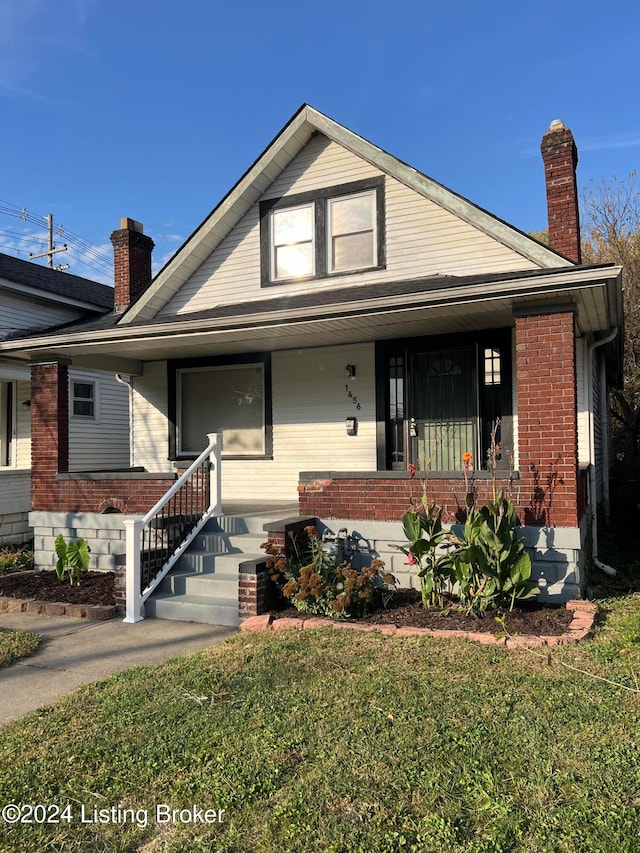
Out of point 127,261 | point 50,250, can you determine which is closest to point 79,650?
point 127,261

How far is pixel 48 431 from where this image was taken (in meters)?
9.51

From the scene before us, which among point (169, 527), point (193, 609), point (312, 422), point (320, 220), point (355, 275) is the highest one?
point (320, 220)

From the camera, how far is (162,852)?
2.58 meters

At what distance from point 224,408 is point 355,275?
10.8 ft

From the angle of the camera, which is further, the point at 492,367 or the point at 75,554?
the point at 492,367

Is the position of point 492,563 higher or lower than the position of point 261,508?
lower

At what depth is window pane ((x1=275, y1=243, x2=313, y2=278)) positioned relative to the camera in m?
9.80

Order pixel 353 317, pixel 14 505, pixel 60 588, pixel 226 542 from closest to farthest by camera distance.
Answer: pixel 353 317, pixel 226 542, pixel 60 588, pixel 14 505

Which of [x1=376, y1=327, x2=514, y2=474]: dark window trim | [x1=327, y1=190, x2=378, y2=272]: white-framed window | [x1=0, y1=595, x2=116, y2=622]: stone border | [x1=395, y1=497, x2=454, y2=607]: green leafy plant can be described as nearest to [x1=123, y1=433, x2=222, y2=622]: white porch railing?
[x1=0, y1=595, x2=116, y2=622]: stone border

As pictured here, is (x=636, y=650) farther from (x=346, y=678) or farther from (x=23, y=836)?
(x=23, y=836)

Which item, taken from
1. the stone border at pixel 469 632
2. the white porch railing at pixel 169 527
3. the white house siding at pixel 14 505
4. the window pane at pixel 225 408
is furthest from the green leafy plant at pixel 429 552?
the white house siding at pixel 14 505

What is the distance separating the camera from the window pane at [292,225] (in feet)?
32.2

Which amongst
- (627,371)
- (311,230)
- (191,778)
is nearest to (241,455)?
(311,230)

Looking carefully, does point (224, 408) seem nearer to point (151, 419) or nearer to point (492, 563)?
point (151, 419)
